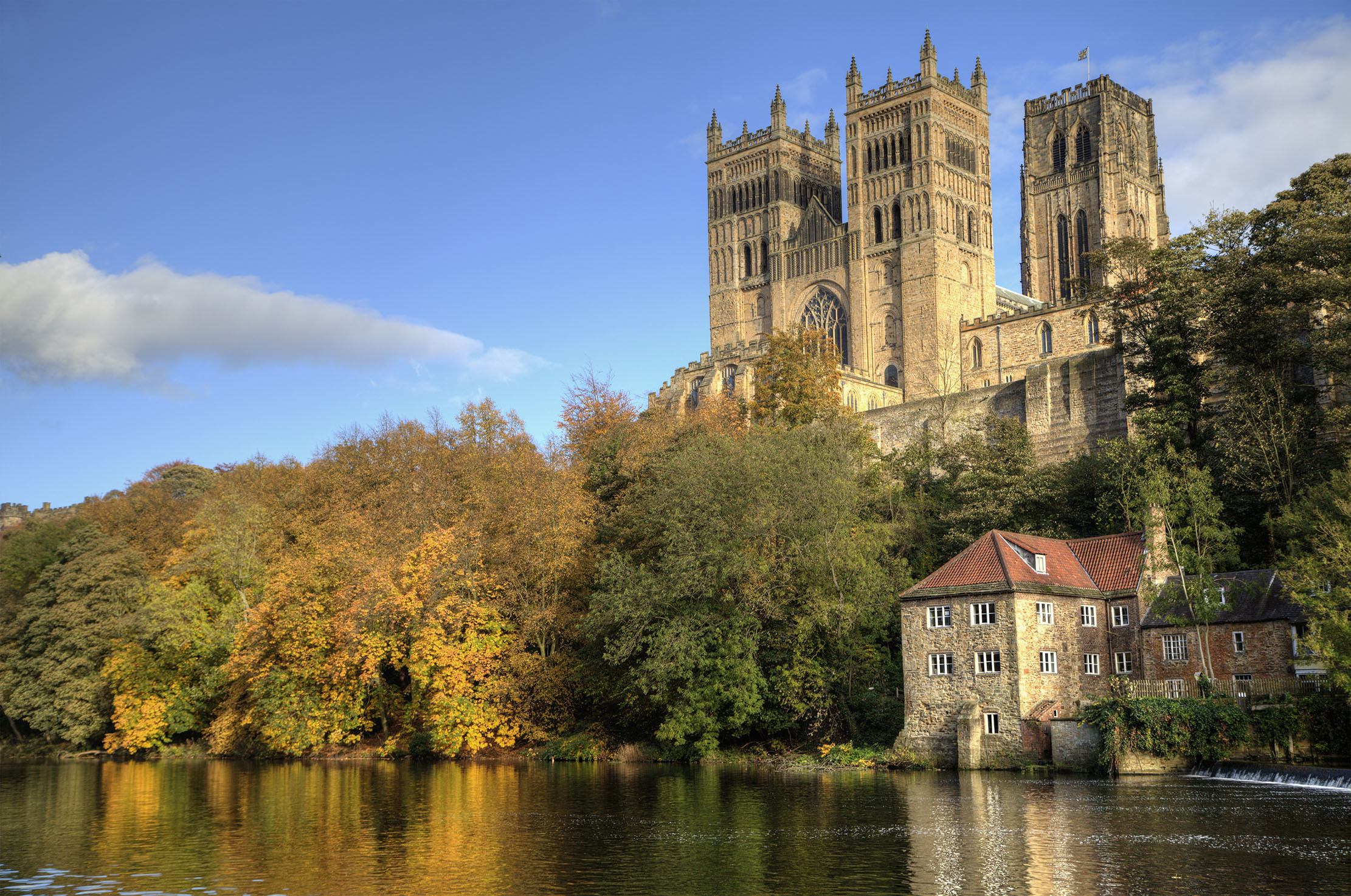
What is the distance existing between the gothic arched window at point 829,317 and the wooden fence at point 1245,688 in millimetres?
58316

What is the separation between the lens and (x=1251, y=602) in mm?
36688

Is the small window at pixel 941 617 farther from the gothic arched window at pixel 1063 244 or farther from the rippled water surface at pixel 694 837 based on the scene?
the gothic arched window at pixel 1063 244

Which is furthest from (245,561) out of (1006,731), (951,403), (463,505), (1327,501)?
(1327,501)

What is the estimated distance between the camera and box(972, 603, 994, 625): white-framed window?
36.6m

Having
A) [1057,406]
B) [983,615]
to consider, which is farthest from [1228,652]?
[1057,406]

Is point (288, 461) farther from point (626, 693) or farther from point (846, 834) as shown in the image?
point (846, 834)

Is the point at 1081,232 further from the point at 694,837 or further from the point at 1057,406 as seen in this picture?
the point at 694,837

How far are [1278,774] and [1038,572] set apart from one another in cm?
932

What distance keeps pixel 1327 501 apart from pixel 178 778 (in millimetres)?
36722

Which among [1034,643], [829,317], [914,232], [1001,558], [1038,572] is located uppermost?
[914,232]

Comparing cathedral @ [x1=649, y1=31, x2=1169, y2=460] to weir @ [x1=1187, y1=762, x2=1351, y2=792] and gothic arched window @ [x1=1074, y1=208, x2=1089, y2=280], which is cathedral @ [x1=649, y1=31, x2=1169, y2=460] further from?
weir @ [x1=1187, y1=762, x2=1351, y2=792]

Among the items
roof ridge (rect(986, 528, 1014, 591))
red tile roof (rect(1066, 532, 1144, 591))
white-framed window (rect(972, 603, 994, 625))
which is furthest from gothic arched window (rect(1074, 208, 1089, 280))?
white-framed window (rect(972, 603, 994, 625))

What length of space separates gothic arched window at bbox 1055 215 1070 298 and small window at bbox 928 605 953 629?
70.4 m

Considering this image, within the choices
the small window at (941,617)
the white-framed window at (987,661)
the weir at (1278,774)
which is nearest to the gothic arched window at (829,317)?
the small window at (941,617)
